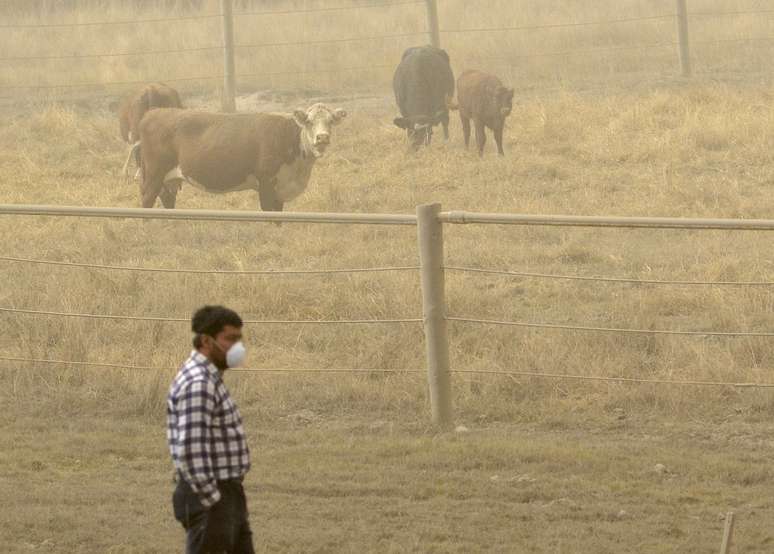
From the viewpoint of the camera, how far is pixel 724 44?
2538cm

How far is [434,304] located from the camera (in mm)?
8000

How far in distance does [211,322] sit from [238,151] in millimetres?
10276

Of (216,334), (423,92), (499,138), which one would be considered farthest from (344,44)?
(216,334)

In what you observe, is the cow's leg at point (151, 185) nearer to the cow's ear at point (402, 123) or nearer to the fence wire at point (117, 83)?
the cow's ear at point (402, 123)

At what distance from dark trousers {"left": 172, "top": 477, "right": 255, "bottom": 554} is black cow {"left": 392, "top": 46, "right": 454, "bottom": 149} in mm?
13771

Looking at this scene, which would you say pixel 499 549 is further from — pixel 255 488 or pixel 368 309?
pixel 368 309

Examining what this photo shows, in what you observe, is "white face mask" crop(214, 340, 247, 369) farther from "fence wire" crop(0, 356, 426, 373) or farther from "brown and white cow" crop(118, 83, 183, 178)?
"brown and white cow" crop(118, 83, 183, 178)

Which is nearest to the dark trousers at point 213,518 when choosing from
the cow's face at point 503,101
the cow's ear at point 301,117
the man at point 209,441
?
the man at point 209,441

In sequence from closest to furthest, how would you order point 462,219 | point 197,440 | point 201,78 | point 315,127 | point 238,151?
point 197,440
point 462,219
point 315,127
point 238,151
point 201,78

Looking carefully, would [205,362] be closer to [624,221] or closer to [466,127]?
[624,221]

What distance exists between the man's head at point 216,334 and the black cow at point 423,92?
44.9 feet

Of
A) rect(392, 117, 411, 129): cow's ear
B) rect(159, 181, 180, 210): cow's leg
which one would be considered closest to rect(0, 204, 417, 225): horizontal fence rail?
rect(159, 181, 180, 210): cow's leg

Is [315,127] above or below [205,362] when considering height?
above

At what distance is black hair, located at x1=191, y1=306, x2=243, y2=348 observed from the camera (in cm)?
489
